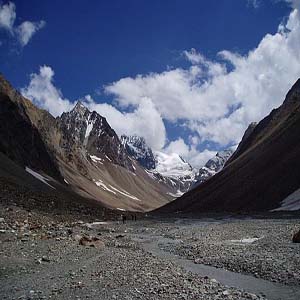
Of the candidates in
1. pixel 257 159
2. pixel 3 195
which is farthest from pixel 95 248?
pixel 257 159

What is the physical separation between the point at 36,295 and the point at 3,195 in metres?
36.1

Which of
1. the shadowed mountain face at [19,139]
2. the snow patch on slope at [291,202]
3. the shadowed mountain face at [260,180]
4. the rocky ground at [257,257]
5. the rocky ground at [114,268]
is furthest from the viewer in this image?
the shadowed mountain face at [19,139]

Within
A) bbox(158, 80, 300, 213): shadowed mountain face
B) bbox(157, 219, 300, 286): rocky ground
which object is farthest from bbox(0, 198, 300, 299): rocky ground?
bbox(158, 80, 300, 213): shadowed mountain face

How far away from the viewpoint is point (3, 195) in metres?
48.8

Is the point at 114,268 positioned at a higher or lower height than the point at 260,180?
lower

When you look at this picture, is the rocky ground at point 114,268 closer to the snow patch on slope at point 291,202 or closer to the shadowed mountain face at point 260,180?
the snow patch on slope at point 291,202

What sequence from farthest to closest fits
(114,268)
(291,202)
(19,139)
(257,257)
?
1. (19,139)
2. (291,202)
3. (257,257)
4. (114,268)

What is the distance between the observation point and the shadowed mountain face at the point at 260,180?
3725 inches

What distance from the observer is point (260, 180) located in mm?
103750

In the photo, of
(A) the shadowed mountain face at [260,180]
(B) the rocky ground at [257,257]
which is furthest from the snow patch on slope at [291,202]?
(B) the rocky ground at [257,257]

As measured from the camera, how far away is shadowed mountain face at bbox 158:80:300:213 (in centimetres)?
9462

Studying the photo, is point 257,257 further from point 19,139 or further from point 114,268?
point 19,139

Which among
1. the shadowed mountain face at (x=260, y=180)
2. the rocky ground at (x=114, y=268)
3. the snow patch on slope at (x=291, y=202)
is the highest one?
the shadowed mountain face at (x=260, y=180)

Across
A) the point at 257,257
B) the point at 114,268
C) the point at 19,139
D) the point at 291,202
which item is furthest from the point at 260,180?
the point at 114,268
